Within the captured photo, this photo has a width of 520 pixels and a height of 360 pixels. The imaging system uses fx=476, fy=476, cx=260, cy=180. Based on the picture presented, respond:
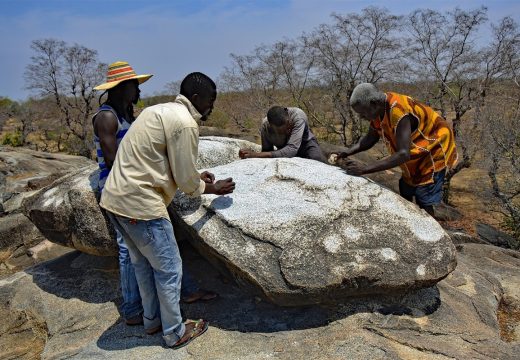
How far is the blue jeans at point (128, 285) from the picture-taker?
313 centimetres

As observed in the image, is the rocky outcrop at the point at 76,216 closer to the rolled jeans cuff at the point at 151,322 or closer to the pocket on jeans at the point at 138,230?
the rolled jeans cuff at the point at 151,322

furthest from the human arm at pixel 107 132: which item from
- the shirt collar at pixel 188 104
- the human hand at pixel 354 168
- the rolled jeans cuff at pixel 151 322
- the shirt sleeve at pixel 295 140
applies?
the human hand at pixel 354 168

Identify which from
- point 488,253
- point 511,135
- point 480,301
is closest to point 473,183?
point 511,135

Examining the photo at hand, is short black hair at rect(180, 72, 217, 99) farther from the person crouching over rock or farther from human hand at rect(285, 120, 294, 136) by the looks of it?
human hand at rect(285, 120, 294, 136)

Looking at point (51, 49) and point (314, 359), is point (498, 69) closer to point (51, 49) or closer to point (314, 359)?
point (314, 359)

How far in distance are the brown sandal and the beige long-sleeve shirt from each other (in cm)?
81

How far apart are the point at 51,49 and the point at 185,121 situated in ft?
49.3

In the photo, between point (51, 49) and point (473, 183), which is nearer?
point (473, 183)

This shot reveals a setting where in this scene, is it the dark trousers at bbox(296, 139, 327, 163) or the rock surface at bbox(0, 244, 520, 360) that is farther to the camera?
the dark trousers at bbox(296, 139, 327, 163)

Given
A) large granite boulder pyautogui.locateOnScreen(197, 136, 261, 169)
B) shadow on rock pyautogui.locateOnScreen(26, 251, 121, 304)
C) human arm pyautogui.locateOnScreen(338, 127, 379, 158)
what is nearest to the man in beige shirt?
shadow on rock pyautogui.locateOnScreen(26, 251, 121, 304)

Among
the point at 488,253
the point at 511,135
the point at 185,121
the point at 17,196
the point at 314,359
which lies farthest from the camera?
the point at 511,135

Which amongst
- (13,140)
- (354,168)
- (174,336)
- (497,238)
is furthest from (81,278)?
(13,140)

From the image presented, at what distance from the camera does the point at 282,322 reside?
312 centimetres

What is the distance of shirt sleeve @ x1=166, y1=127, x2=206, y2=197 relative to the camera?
8.14 ft
